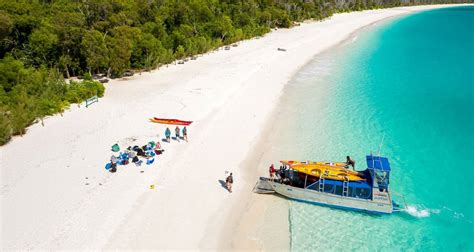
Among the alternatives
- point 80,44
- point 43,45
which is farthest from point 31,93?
point 43,45

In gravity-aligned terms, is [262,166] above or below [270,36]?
below

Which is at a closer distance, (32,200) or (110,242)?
(110,242)

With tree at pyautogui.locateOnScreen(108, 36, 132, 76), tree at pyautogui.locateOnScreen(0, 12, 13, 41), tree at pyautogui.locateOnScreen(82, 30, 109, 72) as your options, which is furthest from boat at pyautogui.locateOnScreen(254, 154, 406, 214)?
tree at pyautogui.locateOnScreen(0, 12, 13, 41)

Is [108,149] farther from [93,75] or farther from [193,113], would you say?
[93,75]

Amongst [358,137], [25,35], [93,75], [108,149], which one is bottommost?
[358,137]

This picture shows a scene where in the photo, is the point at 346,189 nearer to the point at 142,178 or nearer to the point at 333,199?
the point at 333,199

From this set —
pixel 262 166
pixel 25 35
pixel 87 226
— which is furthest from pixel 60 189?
pixel 25 35

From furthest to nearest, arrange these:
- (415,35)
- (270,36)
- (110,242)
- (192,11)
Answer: (415,35) → (270,36) → (192,11) → (110,242)
